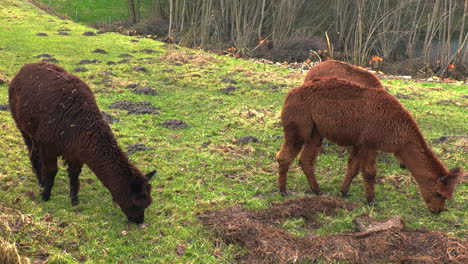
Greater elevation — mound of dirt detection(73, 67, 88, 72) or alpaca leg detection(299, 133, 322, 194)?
alpaca leg detection(299, 133, 322, 194)

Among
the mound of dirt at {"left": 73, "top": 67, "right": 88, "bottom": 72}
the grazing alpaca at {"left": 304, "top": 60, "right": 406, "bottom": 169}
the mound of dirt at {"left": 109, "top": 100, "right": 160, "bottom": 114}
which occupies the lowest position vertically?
the mound of dirt at {"left": 109, "top": 100, "right": 160, "bottom": 114}

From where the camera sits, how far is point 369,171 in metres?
6.64

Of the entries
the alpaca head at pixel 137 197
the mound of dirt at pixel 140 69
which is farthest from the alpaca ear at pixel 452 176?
the mound of dirt at pixel 140 69

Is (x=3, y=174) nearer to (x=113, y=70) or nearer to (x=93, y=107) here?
(x=93, y=107)

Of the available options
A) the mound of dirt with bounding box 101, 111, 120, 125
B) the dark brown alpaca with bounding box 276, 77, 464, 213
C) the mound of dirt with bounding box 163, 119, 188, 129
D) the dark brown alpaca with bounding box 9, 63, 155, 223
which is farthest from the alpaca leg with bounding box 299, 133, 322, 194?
the mound of dirt with bounding box 101, 111, 120, 125

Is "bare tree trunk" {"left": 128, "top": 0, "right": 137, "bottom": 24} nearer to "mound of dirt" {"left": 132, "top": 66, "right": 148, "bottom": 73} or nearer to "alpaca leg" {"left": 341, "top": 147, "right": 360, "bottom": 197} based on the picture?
"mound of dirt" {"left": 132, "top": 66, "right": 148, "bottom": 73}

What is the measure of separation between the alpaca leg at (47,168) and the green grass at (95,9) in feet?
101

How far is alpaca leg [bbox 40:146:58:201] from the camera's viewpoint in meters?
6.06

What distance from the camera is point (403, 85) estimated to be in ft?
53.7

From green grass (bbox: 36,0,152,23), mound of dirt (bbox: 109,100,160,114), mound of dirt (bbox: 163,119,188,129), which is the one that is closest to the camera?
mound of dirt (bbox: 163,119,188,129)

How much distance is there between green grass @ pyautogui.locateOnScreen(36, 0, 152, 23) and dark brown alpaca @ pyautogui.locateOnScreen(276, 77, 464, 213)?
31.4 metres

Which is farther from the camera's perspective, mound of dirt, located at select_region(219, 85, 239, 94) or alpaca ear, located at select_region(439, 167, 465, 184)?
mound of dirt, located at select_region(219, 85, 239, 94)

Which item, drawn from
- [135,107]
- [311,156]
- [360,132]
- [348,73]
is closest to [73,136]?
[311,156]

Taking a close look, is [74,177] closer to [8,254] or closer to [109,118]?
[8,254]
